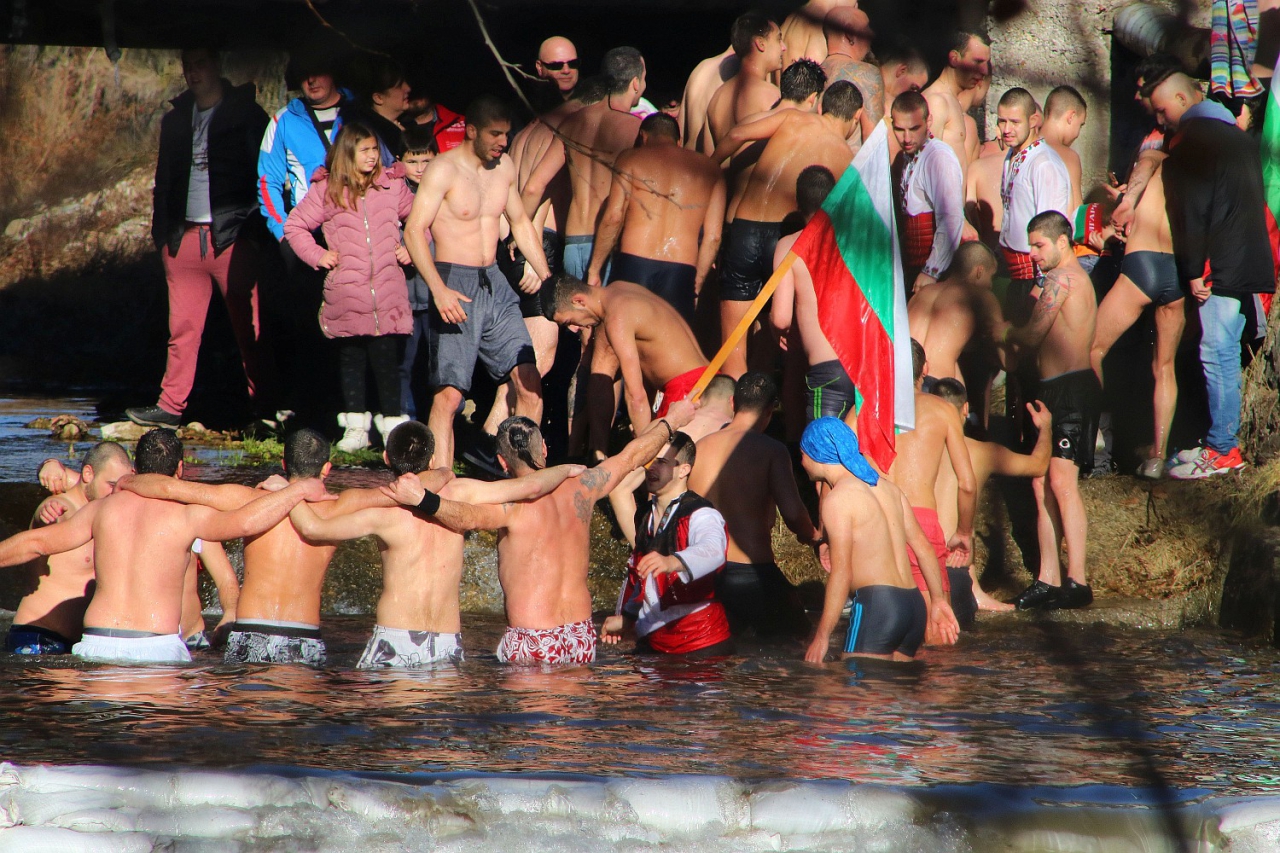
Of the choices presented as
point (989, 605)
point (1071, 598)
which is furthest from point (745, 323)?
point (1071, 598)

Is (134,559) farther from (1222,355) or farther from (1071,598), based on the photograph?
(1222,355)

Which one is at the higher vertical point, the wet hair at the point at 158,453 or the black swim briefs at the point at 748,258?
the black swim briefs at the point at 748,258

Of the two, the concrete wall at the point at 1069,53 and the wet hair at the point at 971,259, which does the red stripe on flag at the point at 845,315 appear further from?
the concrete wall at the point at 1069,53

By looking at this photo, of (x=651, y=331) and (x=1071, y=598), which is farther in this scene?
(x=1071, y=598)

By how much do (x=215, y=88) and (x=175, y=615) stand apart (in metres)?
4.38

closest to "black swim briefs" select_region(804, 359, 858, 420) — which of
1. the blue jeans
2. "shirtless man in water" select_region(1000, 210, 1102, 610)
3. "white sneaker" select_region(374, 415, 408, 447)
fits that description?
"shirtless man in water" select_region(1000, 210, 1102, 610)

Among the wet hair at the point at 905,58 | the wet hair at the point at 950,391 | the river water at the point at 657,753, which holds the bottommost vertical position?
the river water at the point at 657,753

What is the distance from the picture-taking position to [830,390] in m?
8.12

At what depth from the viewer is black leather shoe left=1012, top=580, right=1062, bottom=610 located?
28.5ft

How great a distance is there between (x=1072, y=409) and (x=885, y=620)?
2341 mm

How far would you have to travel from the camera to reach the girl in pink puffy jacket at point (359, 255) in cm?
919

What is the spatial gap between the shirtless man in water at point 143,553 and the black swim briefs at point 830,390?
2.92m

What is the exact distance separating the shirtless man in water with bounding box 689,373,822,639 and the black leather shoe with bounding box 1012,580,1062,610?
165 cm

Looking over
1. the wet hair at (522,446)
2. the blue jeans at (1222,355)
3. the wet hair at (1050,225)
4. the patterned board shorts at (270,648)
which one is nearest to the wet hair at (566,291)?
the wet hair at (522,446)
